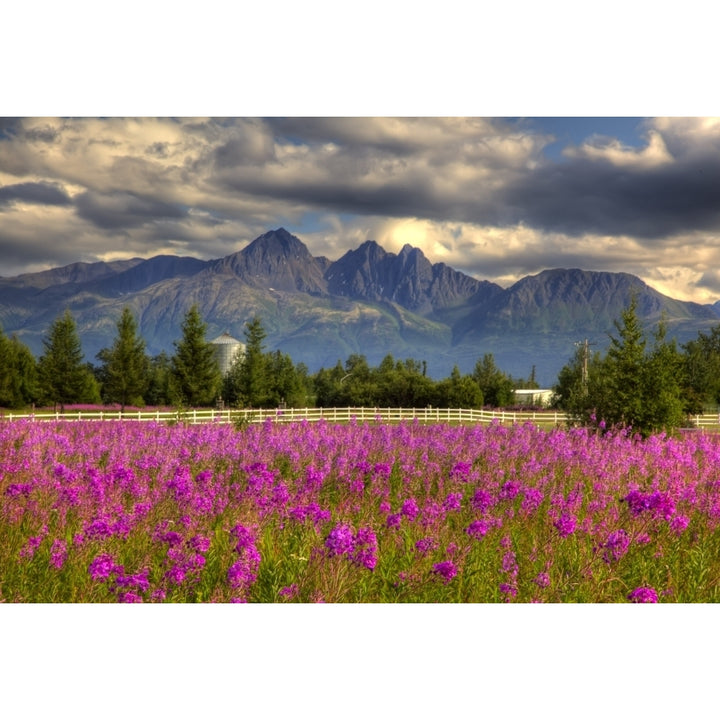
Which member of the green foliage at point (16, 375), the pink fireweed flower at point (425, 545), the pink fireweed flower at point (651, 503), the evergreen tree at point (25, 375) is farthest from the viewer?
the evergreen tree at point (25, 375)

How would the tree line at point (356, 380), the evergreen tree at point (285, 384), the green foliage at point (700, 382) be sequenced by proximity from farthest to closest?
1. the evergreen tree at point (285, 384)
2. the green foliage at point (700, 382)
3. the tree line at point (356, 380)

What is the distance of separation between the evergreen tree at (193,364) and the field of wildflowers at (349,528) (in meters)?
27.5

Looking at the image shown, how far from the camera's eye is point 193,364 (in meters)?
37.2

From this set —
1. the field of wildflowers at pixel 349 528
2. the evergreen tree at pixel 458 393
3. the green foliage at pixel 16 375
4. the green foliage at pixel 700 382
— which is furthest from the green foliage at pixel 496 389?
the field of wildflowers at pixel 349 528

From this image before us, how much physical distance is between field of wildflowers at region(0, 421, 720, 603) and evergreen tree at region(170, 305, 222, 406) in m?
27.5

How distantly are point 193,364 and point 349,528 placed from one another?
33.3 meters

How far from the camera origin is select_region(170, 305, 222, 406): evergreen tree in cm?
3678

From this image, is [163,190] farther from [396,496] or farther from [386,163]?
[396,496]

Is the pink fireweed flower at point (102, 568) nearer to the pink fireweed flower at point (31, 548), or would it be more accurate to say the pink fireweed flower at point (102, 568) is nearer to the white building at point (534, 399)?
the pink fireweed flower at point (31, 548)

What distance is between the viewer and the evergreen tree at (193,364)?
121 ft

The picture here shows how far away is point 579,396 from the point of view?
1889 centimetres

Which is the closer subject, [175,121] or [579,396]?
[175,121]
